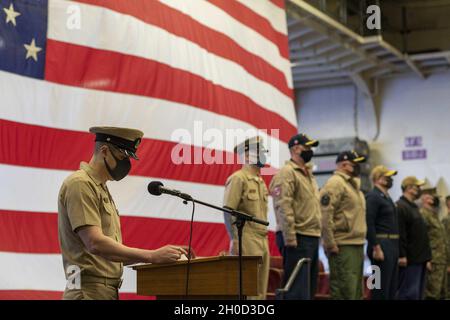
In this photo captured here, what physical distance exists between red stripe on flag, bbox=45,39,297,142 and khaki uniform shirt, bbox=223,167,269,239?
0.85 meters

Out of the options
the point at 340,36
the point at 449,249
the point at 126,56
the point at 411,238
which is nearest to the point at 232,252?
the point at 126,56

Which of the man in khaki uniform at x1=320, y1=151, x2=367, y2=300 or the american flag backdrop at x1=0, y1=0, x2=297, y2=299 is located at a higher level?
the american flag backdrop at x1=0, y1=0, x2=297, y2=299

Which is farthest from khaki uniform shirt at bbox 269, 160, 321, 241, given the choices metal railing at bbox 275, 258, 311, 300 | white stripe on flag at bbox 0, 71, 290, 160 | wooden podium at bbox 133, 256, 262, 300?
wooden podium at bbox 133, 256, 262, 300

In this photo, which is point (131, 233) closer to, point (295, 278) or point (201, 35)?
point (295, 278)

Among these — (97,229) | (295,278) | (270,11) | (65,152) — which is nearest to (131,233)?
(65,152)

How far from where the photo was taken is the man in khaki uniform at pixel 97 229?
2652 millimetres

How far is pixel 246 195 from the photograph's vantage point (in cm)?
488

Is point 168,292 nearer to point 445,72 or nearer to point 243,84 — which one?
point 243,84

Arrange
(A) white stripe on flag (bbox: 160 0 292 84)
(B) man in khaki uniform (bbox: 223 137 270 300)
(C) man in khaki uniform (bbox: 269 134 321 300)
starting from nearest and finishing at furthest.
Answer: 1. (B) man in khaki uniform (bbox: 223 137 270 300)
2. (C) man in khaki uniform (bbox: 269 134 321 300)
3. (A) white stripe on flag (bbox: 160 0 292 84)

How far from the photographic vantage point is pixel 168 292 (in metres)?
2.86

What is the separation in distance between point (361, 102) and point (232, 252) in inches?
328

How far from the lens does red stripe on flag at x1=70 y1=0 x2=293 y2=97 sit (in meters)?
5.25

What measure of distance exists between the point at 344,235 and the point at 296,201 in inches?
24.9

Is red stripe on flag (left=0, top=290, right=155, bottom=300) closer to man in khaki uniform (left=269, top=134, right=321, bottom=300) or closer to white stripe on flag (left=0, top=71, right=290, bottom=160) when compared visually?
white stripe on flag (left=0, top=71, right=290, bottom=160)
